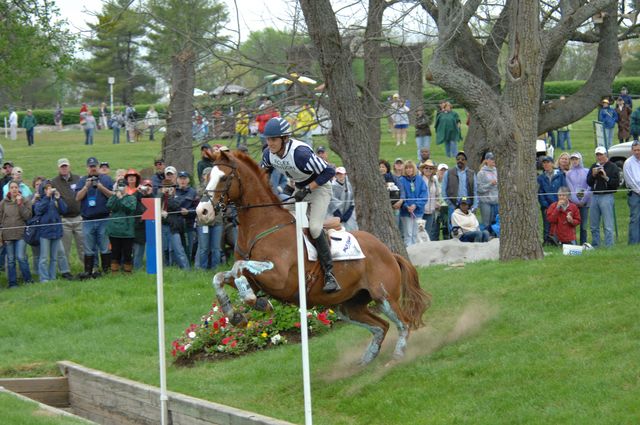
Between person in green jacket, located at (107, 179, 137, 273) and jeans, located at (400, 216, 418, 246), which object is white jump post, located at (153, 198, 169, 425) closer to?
person in green jacket, located at (107, 179, 137, 273)

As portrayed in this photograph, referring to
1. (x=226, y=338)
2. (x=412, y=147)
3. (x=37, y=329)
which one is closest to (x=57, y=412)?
(x=226, y=338)

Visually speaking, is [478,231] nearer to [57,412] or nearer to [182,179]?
[182,179]

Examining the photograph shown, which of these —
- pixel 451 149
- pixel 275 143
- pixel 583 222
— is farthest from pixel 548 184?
pixel 451 149

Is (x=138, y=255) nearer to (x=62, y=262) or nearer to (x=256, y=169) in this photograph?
(x=62, y=262)

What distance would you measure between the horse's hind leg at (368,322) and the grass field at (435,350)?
1.18 ft

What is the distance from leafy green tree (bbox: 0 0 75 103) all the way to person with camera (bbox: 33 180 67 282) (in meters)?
7.39

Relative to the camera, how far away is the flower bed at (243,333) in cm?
1385

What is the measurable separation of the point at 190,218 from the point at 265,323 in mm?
5393

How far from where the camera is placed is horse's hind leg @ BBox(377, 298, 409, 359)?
1222 centimetres

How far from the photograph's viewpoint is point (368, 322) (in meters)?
12.4

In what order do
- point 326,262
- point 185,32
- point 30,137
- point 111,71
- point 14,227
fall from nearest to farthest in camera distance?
point 326,262 < point 185,32 < point 14,227 < point 30,137 < point 111,71

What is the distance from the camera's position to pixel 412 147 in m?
35.8

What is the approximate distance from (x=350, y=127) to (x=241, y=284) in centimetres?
563

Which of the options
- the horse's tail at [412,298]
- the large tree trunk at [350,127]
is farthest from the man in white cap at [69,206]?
the horse's tail at [412,298]
